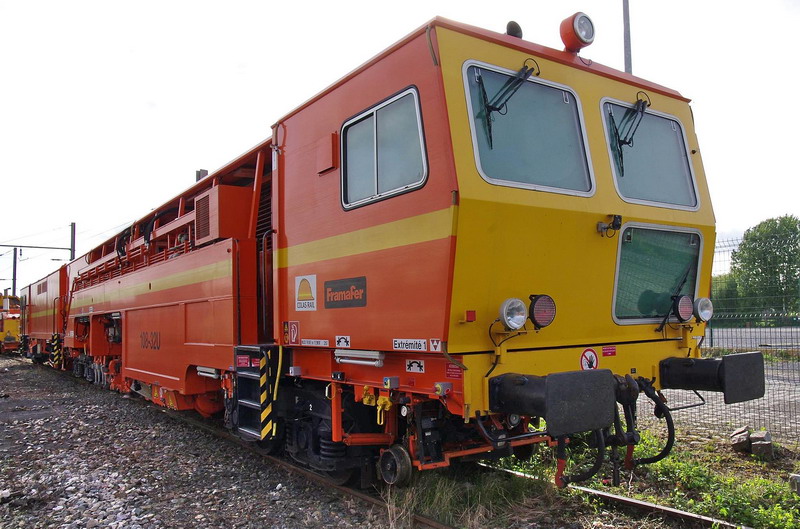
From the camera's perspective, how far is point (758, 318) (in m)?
9.17

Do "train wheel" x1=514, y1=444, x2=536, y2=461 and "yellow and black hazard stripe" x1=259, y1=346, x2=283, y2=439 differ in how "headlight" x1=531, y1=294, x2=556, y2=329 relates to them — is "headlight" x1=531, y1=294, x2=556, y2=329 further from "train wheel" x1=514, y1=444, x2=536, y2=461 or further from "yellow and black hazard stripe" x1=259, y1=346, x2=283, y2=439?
"yellow and black hazard stripe" x1=259, y1=346, x2=283, y2=439

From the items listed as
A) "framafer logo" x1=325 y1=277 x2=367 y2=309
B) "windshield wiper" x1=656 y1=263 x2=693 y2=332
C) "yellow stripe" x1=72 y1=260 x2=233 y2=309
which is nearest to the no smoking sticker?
"windshield wiper" x1=656 y1=263 x2=693 y2=332

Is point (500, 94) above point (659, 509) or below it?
above

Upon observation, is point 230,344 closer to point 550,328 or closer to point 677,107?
point 550,328

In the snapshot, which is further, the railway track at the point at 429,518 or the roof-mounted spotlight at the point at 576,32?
the roof-mounted spotlight at the point at 576,32

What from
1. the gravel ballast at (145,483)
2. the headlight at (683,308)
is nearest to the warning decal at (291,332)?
the gravel ballast at (145,483)

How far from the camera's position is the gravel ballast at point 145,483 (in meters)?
4.86

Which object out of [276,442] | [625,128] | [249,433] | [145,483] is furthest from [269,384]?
[625,128]

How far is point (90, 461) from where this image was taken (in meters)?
6.75

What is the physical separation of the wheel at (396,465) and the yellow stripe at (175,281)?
256cm

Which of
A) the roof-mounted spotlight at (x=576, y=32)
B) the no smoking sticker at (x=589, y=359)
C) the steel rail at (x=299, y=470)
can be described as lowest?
the steel rail at (x=299, y=470)

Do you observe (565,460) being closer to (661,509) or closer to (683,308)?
(661,509)

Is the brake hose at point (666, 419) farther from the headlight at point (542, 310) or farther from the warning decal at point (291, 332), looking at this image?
the warning decal at point (291, 332)

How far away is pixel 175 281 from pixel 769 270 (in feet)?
30.2
